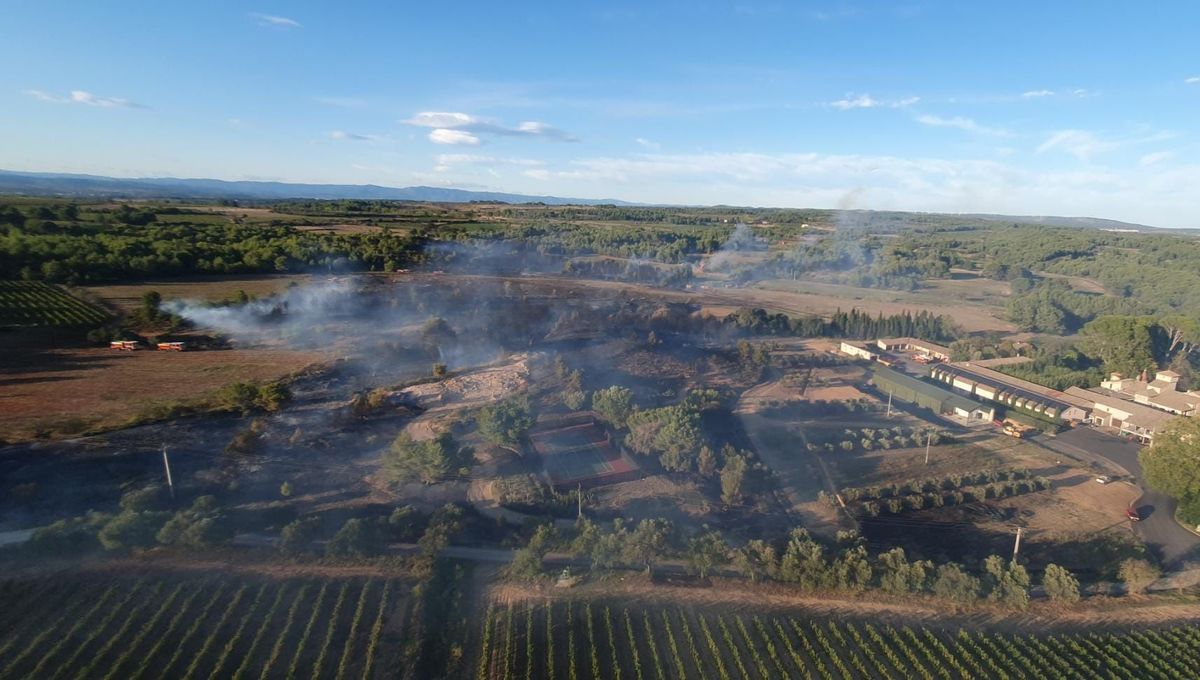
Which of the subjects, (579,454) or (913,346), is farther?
(913,346)

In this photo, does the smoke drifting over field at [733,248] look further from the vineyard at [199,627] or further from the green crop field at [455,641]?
the vineyard at [199,627]

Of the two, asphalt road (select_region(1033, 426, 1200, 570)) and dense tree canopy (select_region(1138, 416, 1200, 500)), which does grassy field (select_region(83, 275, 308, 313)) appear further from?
dense tree canopy (select_region(1138, 416, 1200, 500))

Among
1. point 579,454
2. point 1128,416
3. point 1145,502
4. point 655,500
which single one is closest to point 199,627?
point 579,454

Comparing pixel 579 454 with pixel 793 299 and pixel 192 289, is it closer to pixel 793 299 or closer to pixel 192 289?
pixel 192 289

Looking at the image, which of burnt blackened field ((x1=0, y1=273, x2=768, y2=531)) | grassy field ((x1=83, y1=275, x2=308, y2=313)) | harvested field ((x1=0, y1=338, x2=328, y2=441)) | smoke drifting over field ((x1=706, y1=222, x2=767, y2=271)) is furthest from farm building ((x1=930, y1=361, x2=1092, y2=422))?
grassy field ((x1=83, y1=275, x2=308, y2=313))

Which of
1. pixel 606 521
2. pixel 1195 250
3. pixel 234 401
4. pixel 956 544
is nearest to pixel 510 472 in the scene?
pixel 606 521
